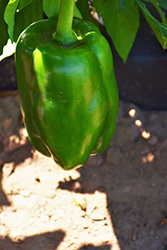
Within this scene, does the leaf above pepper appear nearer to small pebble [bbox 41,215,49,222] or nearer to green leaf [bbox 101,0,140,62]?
green leaf [bbox 101,0,140,62]

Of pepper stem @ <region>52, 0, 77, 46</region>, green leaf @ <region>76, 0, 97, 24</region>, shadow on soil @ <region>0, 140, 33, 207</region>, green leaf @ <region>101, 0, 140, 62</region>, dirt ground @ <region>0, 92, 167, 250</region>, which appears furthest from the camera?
shadow on soil @ <region>0, 140, 33, 207</region>

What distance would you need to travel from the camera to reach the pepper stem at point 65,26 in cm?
77

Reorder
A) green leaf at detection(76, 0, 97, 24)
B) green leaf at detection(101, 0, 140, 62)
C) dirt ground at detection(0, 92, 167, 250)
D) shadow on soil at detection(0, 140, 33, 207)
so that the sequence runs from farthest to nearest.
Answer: shadow on soil at detection(0, 140, 33, 207) < dirt ground at detection(0, 92, 167, 250) < green leaf at detection(76, 0, 97, 24) < green leaf at detection(101, 0, 140, 62)

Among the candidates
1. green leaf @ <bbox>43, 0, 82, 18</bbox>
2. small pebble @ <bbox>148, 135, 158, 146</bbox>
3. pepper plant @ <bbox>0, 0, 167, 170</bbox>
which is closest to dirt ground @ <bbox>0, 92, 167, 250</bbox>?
small pebble @ <bbox>148, 135, 158, 146</bbox>

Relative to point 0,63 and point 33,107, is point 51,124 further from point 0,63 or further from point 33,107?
point 0,63

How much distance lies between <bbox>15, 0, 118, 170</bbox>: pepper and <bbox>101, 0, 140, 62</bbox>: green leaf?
0.74ft

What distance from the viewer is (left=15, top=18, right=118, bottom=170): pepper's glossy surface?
2.62 feet

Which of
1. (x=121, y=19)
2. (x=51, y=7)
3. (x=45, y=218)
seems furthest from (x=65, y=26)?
(x=45, y=218)

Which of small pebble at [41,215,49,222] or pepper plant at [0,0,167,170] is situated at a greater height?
pepper plant at [0,0,167,170]

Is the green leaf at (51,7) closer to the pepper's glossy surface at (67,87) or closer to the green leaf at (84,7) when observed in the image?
the pepper's glossy surface at (67,87)

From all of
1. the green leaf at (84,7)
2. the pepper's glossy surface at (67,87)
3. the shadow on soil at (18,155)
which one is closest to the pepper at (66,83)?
the pepper's glossy surface at (67,87)

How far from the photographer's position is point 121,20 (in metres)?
1.09

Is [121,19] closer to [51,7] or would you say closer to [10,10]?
[51,7]

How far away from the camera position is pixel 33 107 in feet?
2.95
